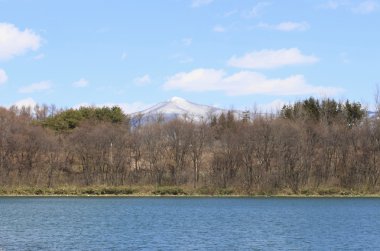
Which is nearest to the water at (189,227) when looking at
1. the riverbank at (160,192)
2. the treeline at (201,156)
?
the riverbank at (160,192)

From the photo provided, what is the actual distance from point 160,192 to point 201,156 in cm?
1293

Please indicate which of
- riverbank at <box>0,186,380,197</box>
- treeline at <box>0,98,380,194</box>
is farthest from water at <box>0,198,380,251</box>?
treeline at <box>0,98,380,194</box>

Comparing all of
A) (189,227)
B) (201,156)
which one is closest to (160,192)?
(201,156)

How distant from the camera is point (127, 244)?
3578 cm

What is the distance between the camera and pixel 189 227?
1810 inches

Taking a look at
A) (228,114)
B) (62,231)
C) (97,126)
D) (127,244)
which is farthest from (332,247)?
(228,114)

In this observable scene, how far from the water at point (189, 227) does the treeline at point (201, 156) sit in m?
23.8

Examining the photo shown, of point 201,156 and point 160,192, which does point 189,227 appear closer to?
point 160,192

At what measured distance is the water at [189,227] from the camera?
119 feet

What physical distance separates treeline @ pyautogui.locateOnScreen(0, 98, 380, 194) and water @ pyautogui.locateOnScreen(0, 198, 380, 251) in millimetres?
23815

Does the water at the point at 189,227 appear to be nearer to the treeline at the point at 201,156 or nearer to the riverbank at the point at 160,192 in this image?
the riverbank at the point at 160,192

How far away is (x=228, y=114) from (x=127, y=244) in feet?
314

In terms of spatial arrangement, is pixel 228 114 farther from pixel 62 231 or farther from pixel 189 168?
pixel 62 231

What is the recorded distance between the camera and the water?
119ft
